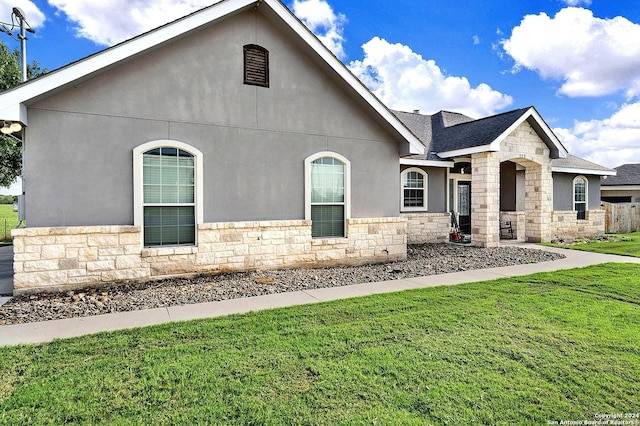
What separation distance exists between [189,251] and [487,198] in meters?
10.5

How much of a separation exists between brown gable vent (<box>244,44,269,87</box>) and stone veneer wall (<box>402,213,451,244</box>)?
26.1 ft

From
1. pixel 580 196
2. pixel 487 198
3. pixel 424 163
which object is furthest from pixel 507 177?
pixel 424 163

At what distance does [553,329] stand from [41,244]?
858 cm

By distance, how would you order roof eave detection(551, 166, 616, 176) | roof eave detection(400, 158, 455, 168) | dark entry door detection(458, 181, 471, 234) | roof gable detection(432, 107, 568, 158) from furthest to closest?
dark entry door detection(458, 181, 471, 234), roof eave detection(551, 166, 616, 176), roof eave detection(400, 158, 455, 168), roof gable detection(432, 107, 568, 158)

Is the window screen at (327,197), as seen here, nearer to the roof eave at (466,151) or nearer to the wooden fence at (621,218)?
the roof eave at (466,151)

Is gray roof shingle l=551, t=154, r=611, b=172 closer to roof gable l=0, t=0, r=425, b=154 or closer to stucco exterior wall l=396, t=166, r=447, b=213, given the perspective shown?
stucco exterior wall l=396, t=166, r=447, b=213

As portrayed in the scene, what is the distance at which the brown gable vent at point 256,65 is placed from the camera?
815 centimetres

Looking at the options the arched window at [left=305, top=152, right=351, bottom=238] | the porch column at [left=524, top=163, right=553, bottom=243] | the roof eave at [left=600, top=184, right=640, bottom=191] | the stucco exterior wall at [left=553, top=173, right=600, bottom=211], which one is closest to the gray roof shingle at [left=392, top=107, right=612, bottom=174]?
the stucco exterior wall at [left=553, top=173, right=600, bottom=211]

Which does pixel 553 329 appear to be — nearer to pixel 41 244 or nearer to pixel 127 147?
pixel 127 147

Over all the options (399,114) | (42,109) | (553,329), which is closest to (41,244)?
(42,109)

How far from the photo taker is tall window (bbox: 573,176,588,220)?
1776cm

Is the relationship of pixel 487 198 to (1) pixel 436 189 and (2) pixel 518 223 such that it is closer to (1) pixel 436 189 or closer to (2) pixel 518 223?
(1) pixel 436 189

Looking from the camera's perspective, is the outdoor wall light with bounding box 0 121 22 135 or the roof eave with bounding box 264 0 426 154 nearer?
the outdoor wall light with bounding box 0 121 22 135

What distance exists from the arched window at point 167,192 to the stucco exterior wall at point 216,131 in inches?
7.8
